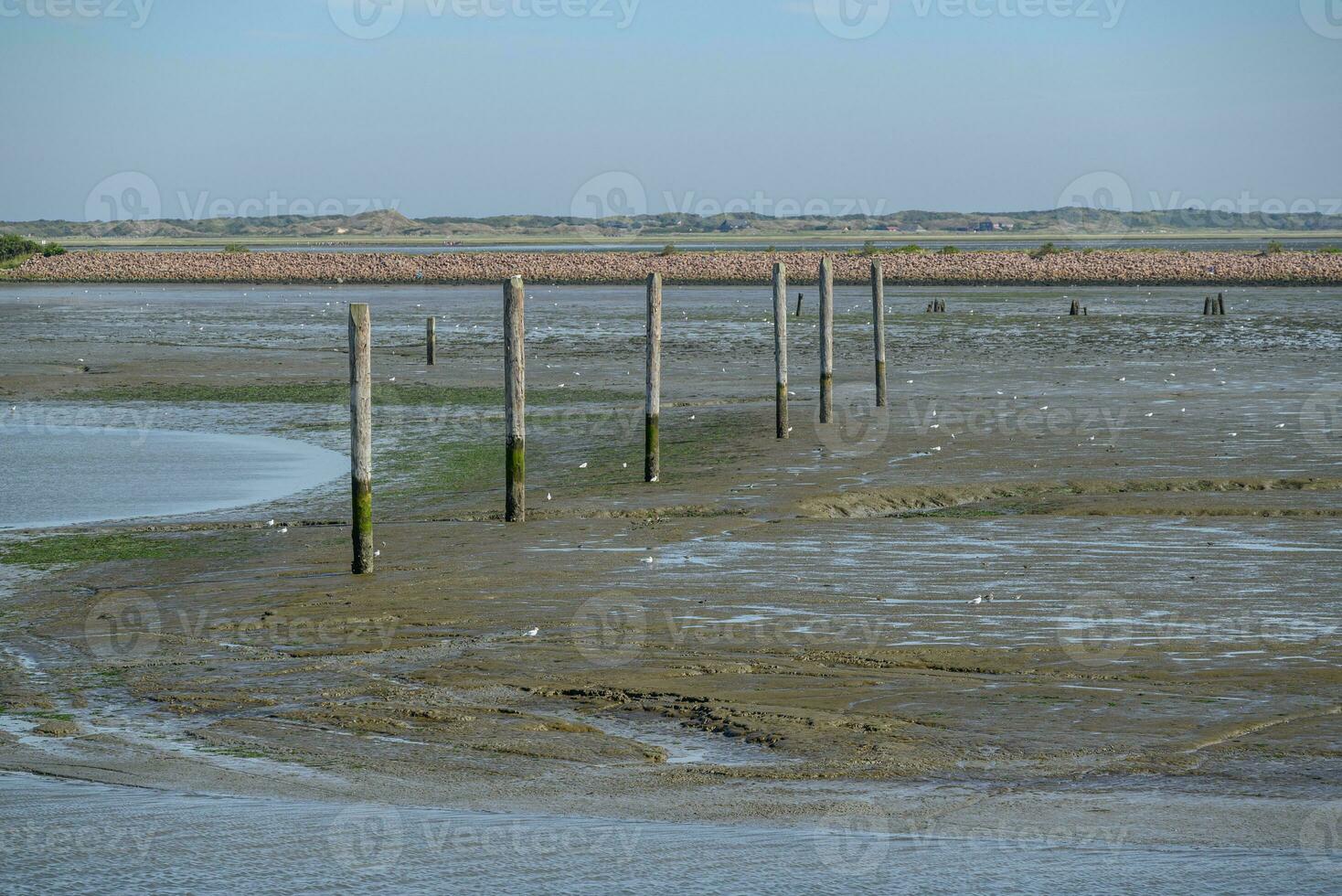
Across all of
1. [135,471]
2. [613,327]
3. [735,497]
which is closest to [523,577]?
[735,497]

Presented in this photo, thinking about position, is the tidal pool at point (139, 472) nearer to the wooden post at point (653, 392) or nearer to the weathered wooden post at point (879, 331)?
the wooden post at point (653, 392)

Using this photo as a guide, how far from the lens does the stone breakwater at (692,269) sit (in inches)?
3314

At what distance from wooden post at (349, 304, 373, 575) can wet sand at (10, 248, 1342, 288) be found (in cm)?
6531

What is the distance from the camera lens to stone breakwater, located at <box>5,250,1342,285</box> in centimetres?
8419

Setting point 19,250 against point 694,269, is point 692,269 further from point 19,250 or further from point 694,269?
point 19,250

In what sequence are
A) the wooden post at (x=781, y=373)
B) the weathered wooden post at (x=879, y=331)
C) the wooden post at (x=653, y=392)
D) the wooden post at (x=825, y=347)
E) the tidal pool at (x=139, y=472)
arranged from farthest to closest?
1. the weathered wooden post at (x=879, y=331)
2. the wooden post at (x=825, y=347)
3. the wooden post at (x=781, y=373)
4. the wooden post at (x=653, y=392)
5. the tidal pool at (x=139, y=472)

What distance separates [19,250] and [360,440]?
108357 mm

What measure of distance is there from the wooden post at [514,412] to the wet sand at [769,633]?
0.42 m

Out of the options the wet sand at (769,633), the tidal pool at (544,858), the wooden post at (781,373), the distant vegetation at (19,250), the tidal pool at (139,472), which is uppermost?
the distant vegetation at (19,250)

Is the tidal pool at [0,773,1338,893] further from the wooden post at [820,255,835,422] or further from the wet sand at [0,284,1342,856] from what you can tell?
the wooden post at [820,255,835,422]

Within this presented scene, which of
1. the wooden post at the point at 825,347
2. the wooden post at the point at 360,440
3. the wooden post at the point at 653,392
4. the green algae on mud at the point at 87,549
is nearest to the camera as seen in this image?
the wooden post at the point at 360,440

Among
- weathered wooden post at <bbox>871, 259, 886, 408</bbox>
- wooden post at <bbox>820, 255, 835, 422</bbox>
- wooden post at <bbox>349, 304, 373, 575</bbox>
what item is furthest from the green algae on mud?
weathered wooden post at <bbox>871, 259, 886, 408</bbox>

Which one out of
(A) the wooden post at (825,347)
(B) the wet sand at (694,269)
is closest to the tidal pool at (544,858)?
(A) the wooden post at (825,347)

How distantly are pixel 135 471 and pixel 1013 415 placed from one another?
45.1ft
